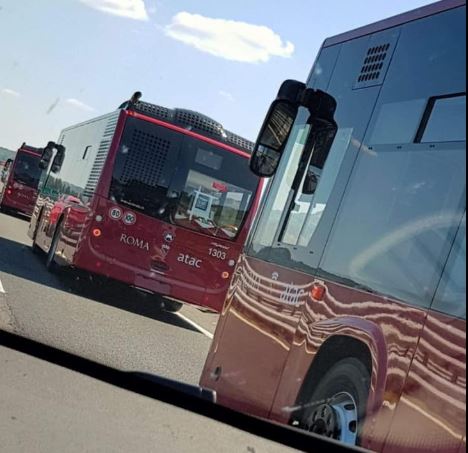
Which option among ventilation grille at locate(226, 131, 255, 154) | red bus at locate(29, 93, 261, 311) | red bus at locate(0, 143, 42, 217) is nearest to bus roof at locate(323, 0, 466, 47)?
red bus at locate(29, 93, 261, 311)

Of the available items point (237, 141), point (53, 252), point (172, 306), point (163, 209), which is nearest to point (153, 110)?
point (163, 209)

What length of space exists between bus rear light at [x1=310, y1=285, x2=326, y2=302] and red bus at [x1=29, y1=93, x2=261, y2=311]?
5634 millimetres

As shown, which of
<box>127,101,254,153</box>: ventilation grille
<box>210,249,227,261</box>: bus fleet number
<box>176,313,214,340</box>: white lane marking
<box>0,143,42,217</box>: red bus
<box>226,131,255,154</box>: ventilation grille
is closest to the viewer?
<box>176,313,214,340</box>: white lane marking

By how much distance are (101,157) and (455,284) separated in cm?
924

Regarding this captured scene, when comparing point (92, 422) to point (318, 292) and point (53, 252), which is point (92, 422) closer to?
point (318, 292)

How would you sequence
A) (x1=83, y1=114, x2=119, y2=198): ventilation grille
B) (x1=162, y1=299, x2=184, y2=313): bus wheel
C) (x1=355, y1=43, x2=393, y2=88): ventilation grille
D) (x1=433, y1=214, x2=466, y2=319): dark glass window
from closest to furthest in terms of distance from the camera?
(x1=433, y1=214, x2=466, y2=319): dark glass window < (x1=355, y1=43, x2=393, y2=88): ventilation grille < (x1=83, y1=114, x2=119, y2=198): ventilation grille < (x1=162, y1=299, x2=184, y2=313): bus wheel

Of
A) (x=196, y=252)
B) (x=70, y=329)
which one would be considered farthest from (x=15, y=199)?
(x=70, y=329)

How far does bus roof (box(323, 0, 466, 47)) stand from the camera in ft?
12.2

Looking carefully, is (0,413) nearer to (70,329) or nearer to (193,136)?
(70,329)

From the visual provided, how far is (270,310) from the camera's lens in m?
4.67

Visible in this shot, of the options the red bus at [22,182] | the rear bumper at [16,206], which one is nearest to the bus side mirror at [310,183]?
the red bus at [22,182]

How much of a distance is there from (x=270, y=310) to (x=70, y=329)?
147 inches

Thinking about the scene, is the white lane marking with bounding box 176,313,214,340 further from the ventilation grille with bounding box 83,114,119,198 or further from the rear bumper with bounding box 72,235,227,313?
the ventilation grille with bounding box 83,114,119,198

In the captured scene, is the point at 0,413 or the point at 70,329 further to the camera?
the point at 70,329
